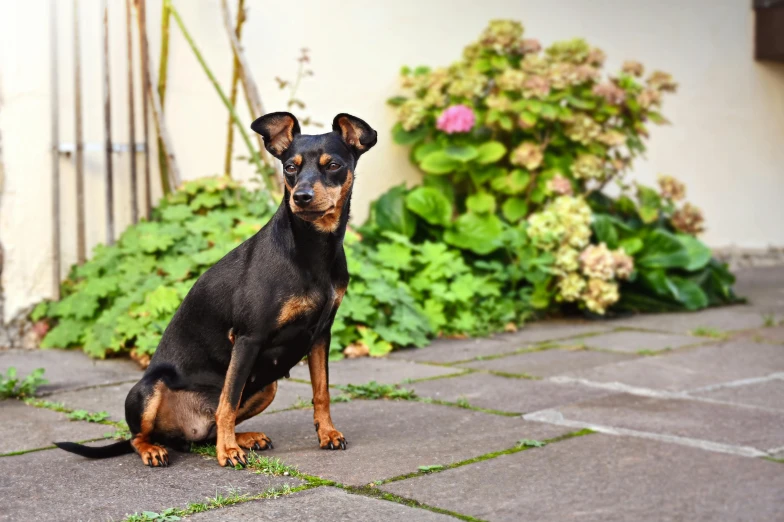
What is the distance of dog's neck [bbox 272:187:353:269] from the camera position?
119 inches

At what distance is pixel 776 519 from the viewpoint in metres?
2.47

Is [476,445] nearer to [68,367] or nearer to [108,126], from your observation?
[68,367]

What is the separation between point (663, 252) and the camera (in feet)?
21.7

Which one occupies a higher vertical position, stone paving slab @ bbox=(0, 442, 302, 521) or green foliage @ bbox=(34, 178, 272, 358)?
green foliage @ bbox=(34, 178, 272, 358)

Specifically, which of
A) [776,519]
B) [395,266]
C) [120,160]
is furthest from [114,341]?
[776,519]

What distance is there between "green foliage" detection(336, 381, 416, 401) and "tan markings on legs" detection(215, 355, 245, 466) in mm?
1145

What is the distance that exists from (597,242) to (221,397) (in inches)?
162

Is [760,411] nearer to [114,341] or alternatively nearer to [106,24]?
[114,341]

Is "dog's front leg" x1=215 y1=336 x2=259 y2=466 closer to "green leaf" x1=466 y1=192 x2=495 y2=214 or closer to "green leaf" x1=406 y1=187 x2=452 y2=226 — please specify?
"green leaf" x1=406 y1=187 x2=452 y2=226

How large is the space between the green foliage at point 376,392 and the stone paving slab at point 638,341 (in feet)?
5.37

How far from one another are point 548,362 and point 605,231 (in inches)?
74.0

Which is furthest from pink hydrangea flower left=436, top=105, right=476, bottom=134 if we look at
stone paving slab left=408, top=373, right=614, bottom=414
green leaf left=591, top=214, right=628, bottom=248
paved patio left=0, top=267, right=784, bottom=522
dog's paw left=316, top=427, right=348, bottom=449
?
dog's paw left=316, top=427, right=348, bottom=449

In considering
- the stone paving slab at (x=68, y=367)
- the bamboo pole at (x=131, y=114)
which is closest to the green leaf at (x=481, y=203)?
the bamboo pole at (x=131, y=114)

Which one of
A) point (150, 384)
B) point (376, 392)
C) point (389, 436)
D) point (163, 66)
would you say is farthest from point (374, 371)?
point (163, 66)
